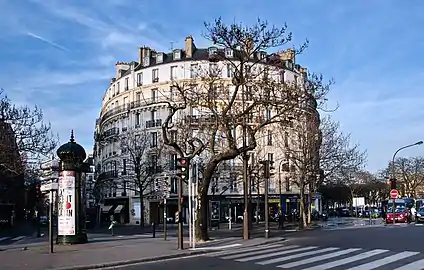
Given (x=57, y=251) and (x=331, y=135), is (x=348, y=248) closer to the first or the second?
(x=57, y=251)

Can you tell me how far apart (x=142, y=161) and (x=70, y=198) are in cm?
4340

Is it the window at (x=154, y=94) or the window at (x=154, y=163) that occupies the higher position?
the window at (x=154, y=94)

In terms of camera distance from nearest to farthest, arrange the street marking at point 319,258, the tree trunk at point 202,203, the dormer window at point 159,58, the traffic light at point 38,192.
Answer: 1. the street marking at point 319,258
2. the tree trunk at point 202,203
3. the traffic light at point 38,192
4. the dormer window at point 159,58

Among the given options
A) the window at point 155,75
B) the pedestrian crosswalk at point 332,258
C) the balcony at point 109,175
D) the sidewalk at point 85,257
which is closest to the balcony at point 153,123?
the window at point 155,75

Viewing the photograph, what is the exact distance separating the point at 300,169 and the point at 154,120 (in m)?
33.7

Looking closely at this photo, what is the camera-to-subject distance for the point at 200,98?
2538 cm

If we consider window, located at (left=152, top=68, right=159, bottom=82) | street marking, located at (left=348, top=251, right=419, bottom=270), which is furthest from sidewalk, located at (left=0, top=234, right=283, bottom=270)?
window, located at (left=152, top=68, right=159, bottom=82)

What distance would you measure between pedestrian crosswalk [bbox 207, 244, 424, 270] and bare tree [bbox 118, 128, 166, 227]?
136 ft

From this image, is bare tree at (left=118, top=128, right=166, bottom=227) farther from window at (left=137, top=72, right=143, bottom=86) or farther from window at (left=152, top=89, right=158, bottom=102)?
window at (left=137, top=72, right=143, bottom=86)

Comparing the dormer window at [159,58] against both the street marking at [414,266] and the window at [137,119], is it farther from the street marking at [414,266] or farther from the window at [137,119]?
the street marking at [414,266]

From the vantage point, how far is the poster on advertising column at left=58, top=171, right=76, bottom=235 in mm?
25266

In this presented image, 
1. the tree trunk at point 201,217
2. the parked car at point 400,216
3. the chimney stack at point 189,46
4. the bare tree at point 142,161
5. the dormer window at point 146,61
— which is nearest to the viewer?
the tree trunk at point 201,217

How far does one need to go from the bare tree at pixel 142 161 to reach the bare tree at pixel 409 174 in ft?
139

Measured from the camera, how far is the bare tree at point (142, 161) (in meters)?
62.5
